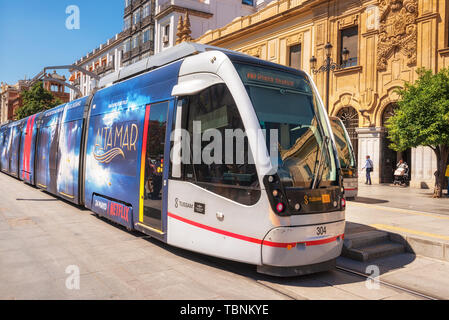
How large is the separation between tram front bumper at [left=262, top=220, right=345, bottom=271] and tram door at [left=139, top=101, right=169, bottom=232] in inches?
83.9

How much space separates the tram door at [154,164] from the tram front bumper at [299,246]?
2.13 metres

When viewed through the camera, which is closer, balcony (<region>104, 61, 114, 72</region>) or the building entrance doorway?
the building entrance doorway

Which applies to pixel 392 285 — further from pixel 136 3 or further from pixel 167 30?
pixel 136 3

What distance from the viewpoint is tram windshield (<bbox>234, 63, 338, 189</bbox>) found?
496 cm

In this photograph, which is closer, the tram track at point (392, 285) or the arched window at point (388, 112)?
the tram track at point (392, 285)

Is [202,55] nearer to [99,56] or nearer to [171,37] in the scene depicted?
[171,37]

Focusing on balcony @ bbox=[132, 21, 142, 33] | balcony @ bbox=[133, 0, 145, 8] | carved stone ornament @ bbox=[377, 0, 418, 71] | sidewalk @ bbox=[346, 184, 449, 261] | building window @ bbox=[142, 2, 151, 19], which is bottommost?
sidewalk @ bbox=[346, 184, 449, 261]

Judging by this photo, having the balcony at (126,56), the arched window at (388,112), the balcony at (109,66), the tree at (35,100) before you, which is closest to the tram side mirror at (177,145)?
the arched window at (388,112)

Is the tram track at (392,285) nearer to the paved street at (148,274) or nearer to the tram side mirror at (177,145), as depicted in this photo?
the paved street at (148,274)

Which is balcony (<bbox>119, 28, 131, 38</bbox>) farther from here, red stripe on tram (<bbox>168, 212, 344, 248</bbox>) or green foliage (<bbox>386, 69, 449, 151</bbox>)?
red stripe on tram (<bbox>168, 212, 344, 248</bbox>)

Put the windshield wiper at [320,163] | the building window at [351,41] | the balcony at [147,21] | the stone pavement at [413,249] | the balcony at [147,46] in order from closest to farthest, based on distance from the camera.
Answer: the windshield wiper at [320,163] → the stone pavement at [413,249] → the building window at [351,41] → the balcony at [147,46] → the balcony at [147,21]

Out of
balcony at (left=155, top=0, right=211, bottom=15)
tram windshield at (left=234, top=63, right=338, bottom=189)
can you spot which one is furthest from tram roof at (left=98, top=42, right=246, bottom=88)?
balcony at (left=155, top=0, right=211, bottom=15)

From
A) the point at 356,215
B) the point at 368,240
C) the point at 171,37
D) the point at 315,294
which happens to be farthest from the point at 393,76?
the point at 171,37

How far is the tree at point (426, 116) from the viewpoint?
46.8ft
